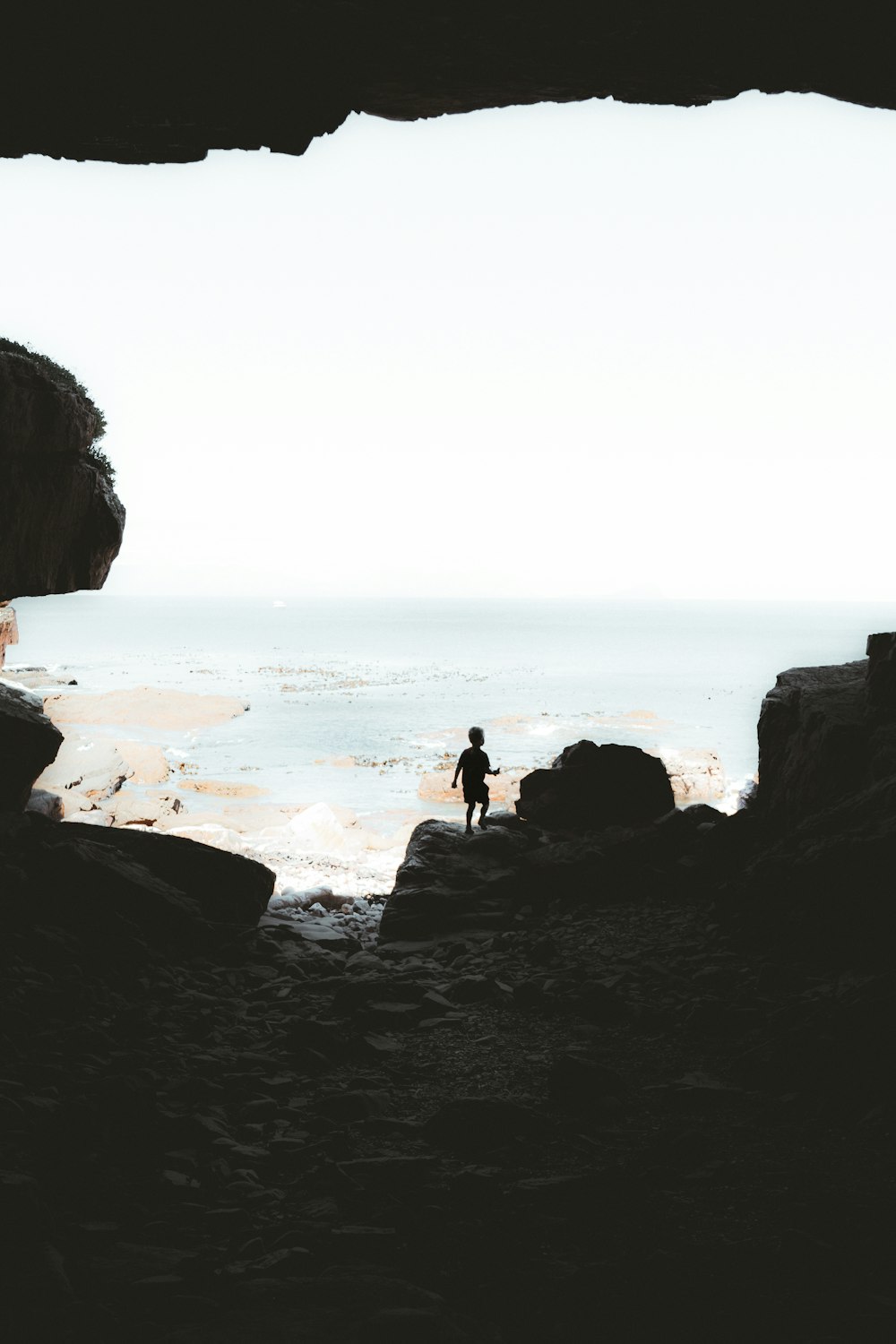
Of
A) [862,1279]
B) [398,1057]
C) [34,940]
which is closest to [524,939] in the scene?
[398,1057]

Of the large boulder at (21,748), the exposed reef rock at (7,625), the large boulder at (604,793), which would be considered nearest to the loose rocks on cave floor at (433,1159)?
the large boulder at (21,748)

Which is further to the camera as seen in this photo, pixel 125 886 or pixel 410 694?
pixel 410 694

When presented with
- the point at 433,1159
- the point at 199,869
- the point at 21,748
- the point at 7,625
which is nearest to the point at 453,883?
the point at 199,869

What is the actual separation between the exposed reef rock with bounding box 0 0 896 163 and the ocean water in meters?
27.1

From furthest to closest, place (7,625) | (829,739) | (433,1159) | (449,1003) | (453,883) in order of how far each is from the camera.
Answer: (7,625), (453,883), (829,739), (449,1003), (433,1159)

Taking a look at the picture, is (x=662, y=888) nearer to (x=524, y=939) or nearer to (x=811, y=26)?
(x=524, y=939)

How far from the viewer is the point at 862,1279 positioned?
3900 mm

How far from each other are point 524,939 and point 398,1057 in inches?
166

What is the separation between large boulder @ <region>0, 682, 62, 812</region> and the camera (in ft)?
44.5

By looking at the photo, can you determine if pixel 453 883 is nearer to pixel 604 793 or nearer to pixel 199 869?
pixel 199 869

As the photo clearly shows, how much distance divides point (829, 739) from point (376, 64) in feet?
36.9

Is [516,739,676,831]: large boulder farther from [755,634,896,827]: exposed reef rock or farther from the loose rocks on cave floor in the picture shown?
the loose rocks on cave floor

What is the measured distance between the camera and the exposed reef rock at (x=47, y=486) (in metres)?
12.6

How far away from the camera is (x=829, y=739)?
12094mm
